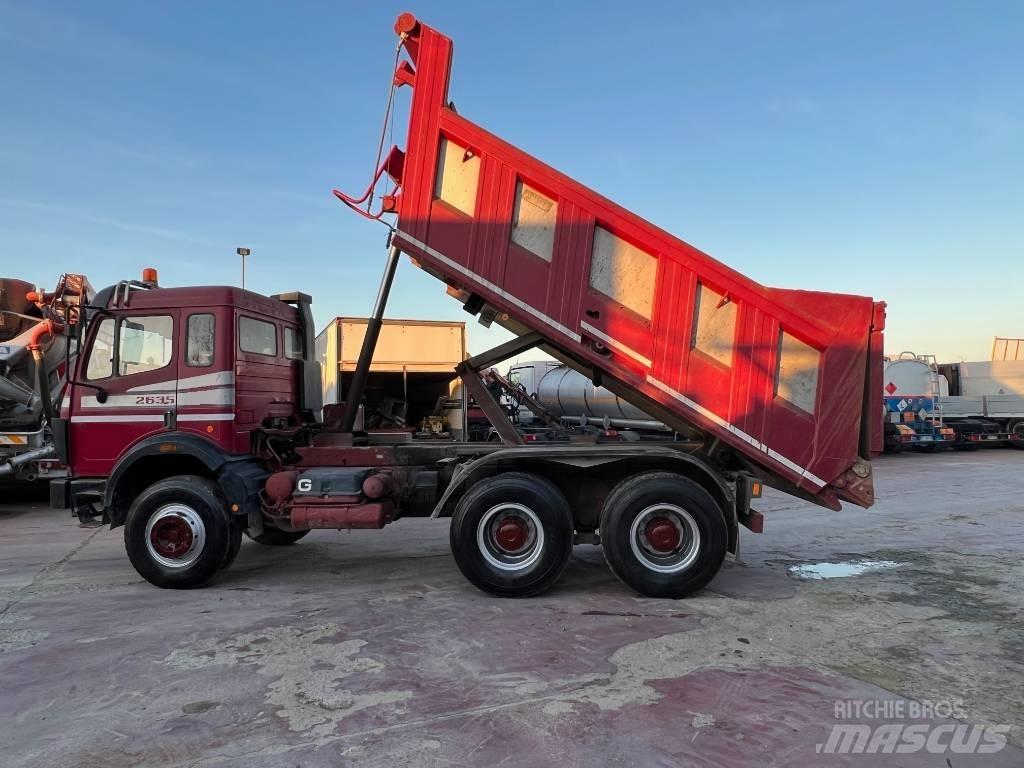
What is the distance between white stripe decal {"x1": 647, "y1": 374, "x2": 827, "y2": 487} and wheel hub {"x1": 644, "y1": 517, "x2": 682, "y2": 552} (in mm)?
974

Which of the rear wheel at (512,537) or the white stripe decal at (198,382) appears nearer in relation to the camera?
the rear wheel at (512,537)

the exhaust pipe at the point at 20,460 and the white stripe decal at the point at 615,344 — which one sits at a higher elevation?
the white stripe decal at the point at 615,344

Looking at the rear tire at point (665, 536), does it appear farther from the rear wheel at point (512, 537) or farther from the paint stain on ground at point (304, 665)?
the paint stain on ground at point (304, 665)

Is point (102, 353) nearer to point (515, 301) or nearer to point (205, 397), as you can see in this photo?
point (205, 397)

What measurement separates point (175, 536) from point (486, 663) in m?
3.40

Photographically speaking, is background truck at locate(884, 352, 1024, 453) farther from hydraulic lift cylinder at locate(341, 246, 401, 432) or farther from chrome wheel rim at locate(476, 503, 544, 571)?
hydraulic lift cylinder at locate(341, 246, 401, 432)

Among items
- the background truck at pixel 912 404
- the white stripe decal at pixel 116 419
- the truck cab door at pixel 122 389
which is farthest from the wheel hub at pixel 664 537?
the background truck at pixel 912 404

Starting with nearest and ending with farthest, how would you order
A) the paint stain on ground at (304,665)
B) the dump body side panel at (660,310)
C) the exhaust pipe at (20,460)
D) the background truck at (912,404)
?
the paint stain on ground at (304,665) < the dump body side panel at (660,310) < the exhaust pipe at (20,460) < the background truck at (912,404)

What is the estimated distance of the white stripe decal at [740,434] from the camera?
18.9ft

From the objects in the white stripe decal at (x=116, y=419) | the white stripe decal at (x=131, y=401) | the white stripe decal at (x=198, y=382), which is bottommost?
the white stripe decal at (x=116, y=419)

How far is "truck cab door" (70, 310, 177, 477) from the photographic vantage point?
6324mm

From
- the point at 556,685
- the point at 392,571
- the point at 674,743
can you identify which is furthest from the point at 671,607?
the point at 392,571

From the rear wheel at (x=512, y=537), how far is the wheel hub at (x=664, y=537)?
73cm

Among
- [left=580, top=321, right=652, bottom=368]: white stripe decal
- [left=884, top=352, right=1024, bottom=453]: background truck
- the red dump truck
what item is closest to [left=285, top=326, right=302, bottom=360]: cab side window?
the red dump truck
